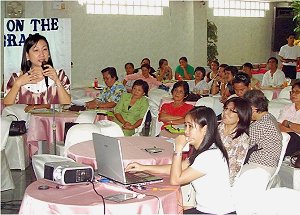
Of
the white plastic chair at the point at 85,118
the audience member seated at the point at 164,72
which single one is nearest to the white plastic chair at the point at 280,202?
the white plastic chair at the point at 85,118

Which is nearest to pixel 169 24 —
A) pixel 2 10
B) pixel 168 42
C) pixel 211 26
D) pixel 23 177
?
pixel 168 42

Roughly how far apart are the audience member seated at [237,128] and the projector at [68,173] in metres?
1.34

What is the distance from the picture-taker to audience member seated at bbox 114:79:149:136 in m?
7.50

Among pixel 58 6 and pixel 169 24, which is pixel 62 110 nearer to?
pixel 58 6

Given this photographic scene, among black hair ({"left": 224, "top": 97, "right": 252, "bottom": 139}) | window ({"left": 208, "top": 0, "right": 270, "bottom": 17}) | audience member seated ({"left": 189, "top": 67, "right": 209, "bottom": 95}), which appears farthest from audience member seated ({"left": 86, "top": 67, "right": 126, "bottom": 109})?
window ({"left": 208, "top": 0, "right": 270, "bottom": 17})

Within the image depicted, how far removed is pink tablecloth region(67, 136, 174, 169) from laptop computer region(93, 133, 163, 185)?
614 millimetres

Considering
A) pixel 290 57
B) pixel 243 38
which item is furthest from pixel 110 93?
pixel 243 38

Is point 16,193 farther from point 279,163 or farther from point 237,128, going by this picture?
point 279,163

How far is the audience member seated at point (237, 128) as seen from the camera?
461cm

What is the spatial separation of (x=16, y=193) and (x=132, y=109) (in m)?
2.08

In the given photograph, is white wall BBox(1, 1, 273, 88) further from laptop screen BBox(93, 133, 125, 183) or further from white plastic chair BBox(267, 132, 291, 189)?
laptop screen BBox(93, 133, 125, 183)

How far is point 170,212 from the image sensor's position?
3676mm

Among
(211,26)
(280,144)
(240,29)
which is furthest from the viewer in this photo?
(240,29)

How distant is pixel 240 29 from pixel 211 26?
1.72 meters
